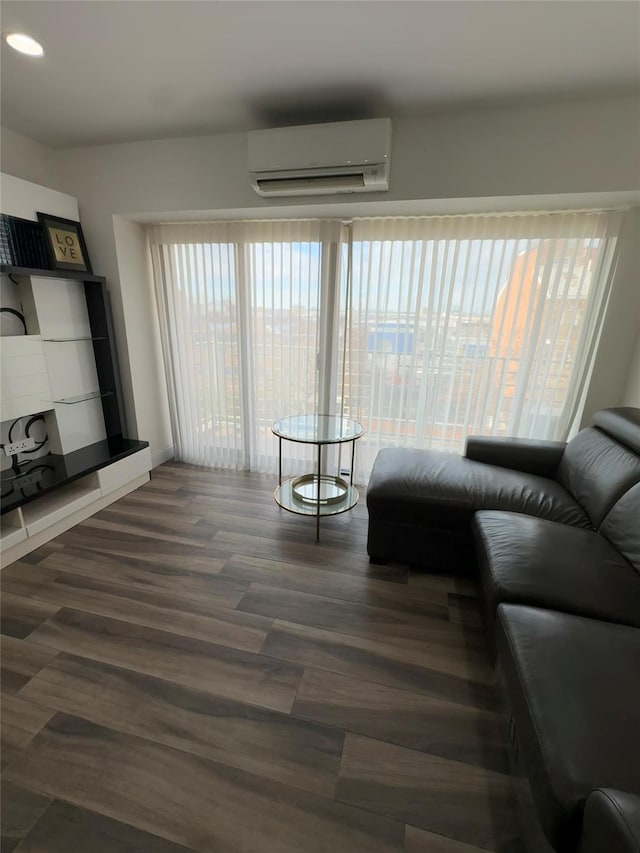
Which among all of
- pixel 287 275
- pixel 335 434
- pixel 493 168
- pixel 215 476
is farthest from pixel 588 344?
pixel 215 476

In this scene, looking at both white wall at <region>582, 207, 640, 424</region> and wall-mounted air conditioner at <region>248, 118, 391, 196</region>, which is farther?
white wall at <region>582, 207, 640, 424</region>

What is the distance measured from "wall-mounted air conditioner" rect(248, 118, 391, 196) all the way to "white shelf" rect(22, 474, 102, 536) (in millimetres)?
2335

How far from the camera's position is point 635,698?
37.6 inches

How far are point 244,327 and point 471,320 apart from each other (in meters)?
1.76

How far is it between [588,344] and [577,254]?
587mm

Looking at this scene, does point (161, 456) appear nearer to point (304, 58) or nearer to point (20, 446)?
point (20, 446)

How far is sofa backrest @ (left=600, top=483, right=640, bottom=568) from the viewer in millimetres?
1534

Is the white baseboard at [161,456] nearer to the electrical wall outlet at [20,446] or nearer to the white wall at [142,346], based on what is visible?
the white wall at [142,346]

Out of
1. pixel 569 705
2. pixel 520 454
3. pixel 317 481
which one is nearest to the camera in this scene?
pixel 569 705

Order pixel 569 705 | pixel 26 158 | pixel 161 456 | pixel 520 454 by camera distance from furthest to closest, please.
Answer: pixel 161 456 → pixel 26 158 → pixel 520 454 → pixel 569 705

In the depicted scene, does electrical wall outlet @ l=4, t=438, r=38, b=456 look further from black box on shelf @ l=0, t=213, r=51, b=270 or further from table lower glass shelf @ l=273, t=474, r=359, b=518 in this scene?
table lower glass shelf @ l=273, t=474, r=359, b=518

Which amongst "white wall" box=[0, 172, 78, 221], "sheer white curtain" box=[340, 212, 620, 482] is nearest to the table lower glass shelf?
"sheer white curtain" box=[340, 212, 620, 482]

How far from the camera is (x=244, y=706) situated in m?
1.38

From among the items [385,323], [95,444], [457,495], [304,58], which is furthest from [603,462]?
[95,444]
